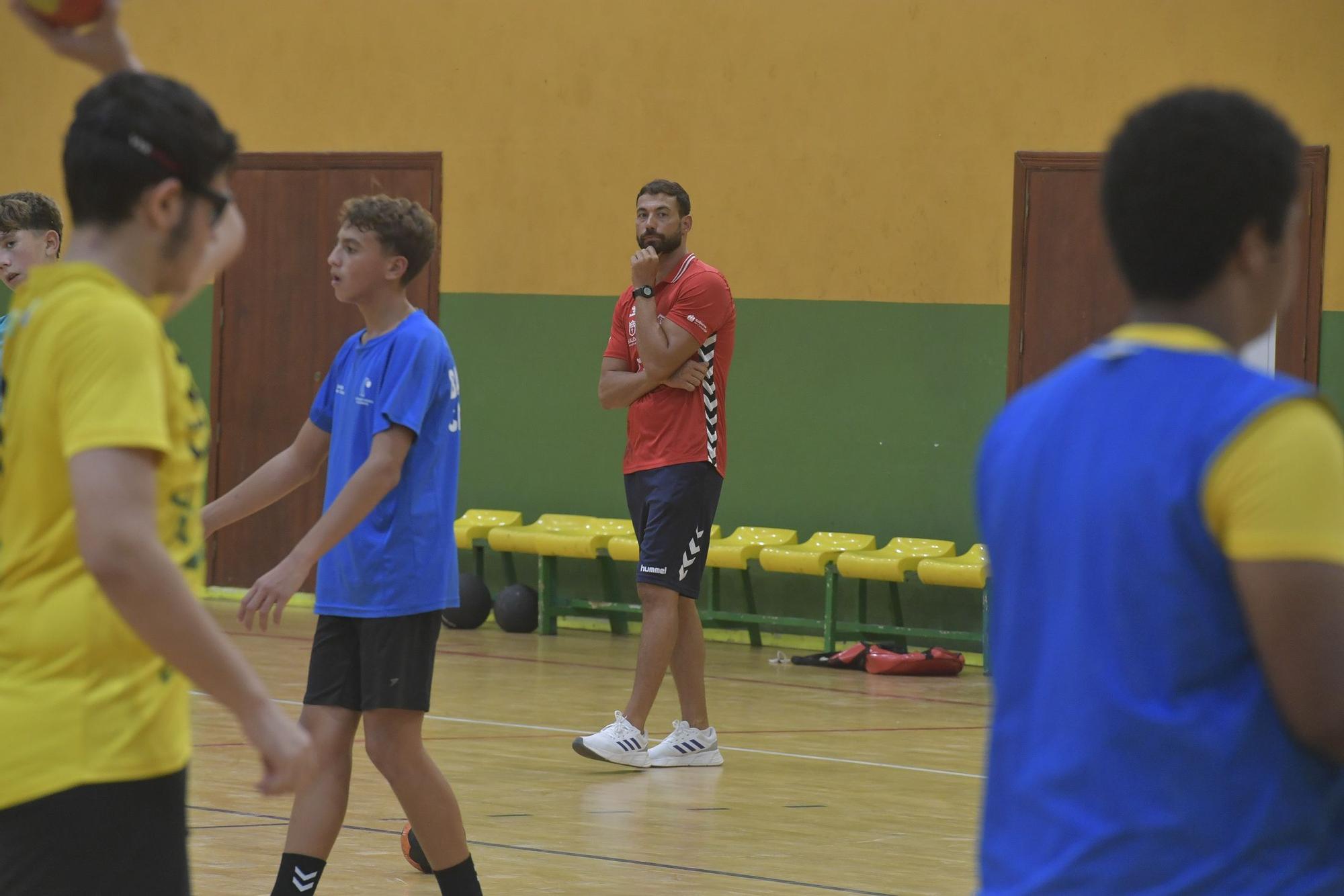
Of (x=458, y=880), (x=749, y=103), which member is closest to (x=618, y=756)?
(x=458, y=880)

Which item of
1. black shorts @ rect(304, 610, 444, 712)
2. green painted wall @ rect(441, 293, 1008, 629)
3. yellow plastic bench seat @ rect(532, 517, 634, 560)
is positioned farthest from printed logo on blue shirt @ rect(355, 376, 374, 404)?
yellow plastic bench seat @ rect(532, 517, 634, 560)

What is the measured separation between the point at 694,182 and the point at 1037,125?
6.84ft

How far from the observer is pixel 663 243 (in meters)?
7.42

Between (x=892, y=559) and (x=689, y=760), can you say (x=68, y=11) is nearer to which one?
(x=689, y=760)

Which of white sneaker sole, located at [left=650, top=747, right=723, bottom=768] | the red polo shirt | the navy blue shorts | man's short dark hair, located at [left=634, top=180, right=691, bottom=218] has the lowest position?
white sneaker sole, located at [left=650, top=747, right=723, bottom=768]

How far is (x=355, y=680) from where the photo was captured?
14.3 ft

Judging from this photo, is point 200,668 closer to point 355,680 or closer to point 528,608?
point 355,680

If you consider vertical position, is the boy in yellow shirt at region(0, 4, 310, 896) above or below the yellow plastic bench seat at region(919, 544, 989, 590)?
above

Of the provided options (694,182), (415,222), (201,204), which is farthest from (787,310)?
(201,204)

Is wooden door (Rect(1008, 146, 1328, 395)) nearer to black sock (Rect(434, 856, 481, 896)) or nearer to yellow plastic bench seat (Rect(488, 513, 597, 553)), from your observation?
yellow plastic bench seat (Rect(488, 513, 597, 553))

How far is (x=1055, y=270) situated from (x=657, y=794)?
5339mm

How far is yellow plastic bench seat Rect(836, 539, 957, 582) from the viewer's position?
1073 cm

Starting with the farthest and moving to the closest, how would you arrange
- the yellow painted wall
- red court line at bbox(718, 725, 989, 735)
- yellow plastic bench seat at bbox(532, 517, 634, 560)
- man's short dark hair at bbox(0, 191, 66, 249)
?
yellow plastic bench seat at bbox(532, 517, 634, 560)
the yellow painted wall
red court line at bbox(718, 725, 989, 735)
man's short dark hair at bbox(0, 191, 66, 249)

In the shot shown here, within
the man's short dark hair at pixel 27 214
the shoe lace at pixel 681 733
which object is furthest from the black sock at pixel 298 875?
the shoe lace at pixel 681 733
